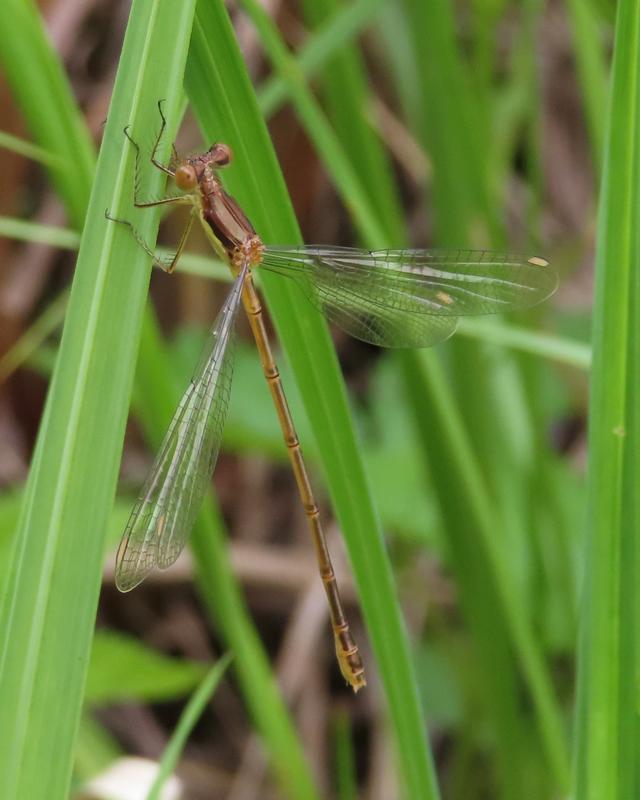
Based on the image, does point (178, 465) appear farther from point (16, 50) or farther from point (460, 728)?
point (460, 728)

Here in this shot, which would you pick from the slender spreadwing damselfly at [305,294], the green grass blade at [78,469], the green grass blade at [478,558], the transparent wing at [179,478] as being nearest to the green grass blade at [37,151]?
the slender spreadwing damselfly at [305,294]

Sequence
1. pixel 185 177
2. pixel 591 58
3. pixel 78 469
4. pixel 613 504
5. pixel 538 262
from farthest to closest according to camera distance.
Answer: pixel 591 58
pixel 538 262
pixel 185 177
pixel 613 504
pixel 78 469

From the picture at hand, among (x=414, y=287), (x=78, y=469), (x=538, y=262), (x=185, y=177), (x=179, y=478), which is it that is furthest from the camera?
(x=414, y=287)

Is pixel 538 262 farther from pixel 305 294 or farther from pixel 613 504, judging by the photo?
pixel 613 504

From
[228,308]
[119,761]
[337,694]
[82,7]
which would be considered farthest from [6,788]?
[82,7]

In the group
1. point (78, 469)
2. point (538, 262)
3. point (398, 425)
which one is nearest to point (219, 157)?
point (538, 262)

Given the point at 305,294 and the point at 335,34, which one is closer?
the point at 305,294

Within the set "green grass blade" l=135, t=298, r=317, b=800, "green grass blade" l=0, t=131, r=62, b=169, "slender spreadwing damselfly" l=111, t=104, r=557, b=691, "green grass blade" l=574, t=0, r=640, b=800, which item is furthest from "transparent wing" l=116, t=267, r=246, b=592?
"green grass blade" l=574, t=0, r=640, b=800

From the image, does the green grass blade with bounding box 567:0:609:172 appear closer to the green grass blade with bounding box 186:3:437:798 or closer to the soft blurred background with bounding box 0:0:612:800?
the soft blurred background with bounding box 0:0:612:800

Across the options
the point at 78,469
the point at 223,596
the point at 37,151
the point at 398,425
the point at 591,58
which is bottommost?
the point at 78,469
